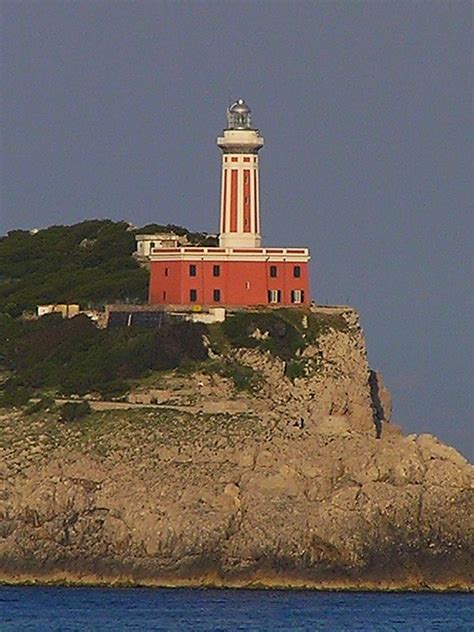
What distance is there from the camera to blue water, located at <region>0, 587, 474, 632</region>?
194ft

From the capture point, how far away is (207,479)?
67250 mm

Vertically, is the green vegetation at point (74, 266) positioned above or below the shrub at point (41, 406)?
above

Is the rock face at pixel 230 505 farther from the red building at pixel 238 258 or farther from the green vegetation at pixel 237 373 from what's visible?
the red building at pixel 238 258

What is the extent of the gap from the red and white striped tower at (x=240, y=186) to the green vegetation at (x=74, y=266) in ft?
16.4

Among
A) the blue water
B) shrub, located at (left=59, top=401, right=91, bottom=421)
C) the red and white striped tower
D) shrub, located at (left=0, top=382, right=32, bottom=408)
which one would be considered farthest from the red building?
the blue water

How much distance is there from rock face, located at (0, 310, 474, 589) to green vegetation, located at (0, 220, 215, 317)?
11315 millimetres

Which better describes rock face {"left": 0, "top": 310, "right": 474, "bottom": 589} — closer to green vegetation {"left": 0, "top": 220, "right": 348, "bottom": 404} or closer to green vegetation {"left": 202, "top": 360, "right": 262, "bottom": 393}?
green vegetation {"left": 202, "top": 360, "right": 262, "bottom": 393}

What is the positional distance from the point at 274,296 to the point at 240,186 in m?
3.31

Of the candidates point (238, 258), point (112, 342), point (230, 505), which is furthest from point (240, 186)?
point (230, 505)

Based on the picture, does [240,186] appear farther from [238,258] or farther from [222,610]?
[222,610]

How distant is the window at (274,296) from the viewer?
Result: 254 feet

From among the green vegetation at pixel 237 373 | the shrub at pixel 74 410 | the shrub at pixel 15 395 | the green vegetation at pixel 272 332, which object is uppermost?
the green vegetation at pixel 272 332

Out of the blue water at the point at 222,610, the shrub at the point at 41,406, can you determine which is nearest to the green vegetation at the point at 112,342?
the shrub at the point at 41,406

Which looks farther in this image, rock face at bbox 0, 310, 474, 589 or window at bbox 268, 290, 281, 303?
window at bbox 268, 290, 281, 303
